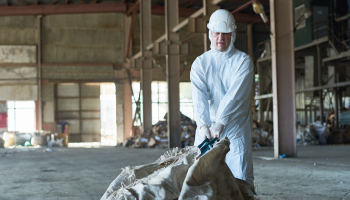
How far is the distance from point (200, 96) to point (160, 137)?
13400mm

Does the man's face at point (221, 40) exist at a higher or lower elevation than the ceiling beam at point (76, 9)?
lower

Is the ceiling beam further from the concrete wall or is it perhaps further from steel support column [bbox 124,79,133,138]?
steel support column [bbox 124,79,133,138]

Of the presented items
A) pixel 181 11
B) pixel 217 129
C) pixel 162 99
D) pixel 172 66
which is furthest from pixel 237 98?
pixel 162 99

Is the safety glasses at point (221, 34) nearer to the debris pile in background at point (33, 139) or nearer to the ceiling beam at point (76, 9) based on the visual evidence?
the debris pile in background at point (33, 139)

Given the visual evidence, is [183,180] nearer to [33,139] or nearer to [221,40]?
[221,40]

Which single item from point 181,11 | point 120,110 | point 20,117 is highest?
point 181,11

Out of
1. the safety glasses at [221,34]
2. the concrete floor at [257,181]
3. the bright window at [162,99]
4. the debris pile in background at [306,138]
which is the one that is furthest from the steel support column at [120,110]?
the safety glasses at [221,34]

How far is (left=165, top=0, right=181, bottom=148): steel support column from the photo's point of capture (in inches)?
567

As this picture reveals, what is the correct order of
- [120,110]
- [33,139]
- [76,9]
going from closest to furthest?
[33,139]
[76,9]
[120,110]

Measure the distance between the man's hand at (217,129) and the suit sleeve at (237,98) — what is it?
0.13 feet

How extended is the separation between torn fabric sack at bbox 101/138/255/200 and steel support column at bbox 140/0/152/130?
1564 centimetres

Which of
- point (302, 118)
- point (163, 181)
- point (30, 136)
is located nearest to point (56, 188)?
point (163, 181)

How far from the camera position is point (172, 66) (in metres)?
14.5

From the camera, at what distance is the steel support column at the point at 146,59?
18.2 meters
